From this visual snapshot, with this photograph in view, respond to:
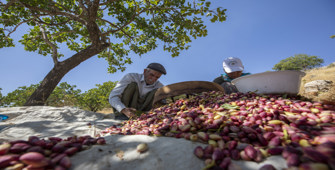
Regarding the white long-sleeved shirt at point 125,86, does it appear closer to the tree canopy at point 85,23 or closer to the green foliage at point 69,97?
the tree canopy at point 85,23

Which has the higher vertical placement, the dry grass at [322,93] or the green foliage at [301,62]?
the green foliage at [301,62]

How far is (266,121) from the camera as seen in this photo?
1257 mm

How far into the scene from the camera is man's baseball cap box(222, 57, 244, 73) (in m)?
3.82

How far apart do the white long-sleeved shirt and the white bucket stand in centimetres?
236

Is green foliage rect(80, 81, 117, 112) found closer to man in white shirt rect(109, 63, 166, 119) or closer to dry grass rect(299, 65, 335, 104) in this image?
man in white shirt rect(109, 63, 166, 119)

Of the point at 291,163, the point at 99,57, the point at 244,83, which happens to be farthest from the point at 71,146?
the point at 99,57

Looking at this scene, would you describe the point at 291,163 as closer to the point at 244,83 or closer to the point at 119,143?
the point at 119,143

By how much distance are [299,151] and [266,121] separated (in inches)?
19.5

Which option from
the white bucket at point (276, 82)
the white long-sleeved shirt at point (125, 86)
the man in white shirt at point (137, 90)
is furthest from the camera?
the man in white shirt at point (137, 90)

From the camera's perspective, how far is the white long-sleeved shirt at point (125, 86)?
126 inches

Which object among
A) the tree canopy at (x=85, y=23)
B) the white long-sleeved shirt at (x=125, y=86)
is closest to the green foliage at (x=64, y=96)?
the tree canopy at (x=85, y=23)

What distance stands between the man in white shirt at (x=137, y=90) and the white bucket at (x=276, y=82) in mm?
1914

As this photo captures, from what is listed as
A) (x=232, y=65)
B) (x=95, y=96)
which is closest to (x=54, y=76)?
(x=232, y=65)

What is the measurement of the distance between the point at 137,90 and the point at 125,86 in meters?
0.30
